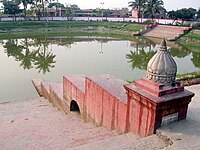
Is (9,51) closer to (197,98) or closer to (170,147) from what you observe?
(197,98)

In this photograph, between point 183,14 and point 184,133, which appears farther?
point 183,14

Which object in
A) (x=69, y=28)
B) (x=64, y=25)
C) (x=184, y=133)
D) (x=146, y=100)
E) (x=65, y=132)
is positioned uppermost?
(x=64, y=25)

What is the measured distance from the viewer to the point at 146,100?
16.6 ft

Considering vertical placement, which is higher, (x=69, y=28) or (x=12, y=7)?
(x=12, y=7)

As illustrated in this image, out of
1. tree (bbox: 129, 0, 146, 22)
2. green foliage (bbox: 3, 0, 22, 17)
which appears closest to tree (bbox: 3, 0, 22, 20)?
green foliage (bbox: 3, 0, 22, 17)

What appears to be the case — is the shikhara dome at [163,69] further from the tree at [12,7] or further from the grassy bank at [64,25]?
the tree at [12,7]

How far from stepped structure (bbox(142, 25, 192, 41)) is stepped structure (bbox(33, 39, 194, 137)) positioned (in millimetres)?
30304

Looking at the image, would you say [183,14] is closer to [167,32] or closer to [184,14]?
[184,14]

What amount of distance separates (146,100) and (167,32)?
3652cm

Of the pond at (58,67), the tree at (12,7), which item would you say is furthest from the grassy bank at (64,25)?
the pond at (58,67)

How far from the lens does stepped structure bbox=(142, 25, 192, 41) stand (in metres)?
36.9

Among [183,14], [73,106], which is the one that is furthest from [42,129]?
[183,14]

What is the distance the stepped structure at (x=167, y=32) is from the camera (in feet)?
121

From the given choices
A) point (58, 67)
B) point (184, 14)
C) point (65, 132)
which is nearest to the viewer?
point (65, 132)
